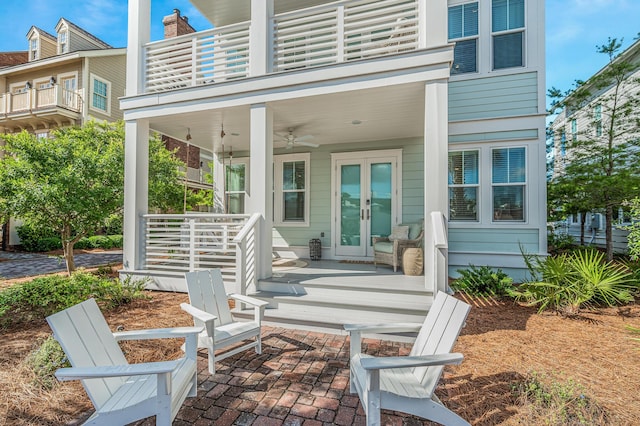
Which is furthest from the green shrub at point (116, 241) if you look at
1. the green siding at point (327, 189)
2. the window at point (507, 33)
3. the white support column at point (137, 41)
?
the window at point (507, 33)

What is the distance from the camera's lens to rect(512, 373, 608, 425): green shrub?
233 cm

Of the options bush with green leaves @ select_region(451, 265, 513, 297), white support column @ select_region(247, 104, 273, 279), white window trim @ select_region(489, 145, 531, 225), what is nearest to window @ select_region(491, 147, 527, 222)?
white window trim @ select_region(489, 145, 531, 225)

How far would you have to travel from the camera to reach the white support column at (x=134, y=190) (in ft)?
19.3

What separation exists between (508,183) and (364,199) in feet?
9.86

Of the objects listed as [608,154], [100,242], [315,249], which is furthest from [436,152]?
[100,242]

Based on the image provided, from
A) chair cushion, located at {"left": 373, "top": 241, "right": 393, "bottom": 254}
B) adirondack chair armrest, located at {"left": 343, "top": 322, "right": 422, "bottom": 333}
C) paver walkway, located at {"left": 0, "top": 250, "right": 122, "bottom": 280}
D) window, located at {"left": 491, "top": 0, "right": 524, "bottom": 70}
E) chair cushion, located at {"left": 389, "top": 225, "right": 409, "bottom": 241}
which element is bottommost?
paver walkway, located at {"left": 0, "top": 250, "right": 122, "bottom": 280}

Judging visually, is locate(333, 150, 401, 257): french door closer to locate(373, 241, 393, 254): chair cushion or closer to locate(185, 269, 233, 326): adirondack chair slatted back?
locate(373, 241, 393, 254): chair cushion

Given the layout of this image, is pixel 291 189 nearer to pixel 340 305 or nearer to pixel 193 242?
pixel 193 242

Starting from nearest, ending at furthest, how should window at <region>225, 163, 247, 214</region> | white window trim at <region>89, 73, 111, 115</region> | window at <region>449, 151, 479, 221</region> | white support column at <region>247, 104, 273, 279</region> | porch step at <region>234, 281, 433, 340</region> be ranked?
porch step at <region>234, 281, 433, 340</region>
white support column at <region>247, 104, 273, 279</region>
window at <region>449, 151, 479, 221</region>
window at <region>225, 163, 247, 214</region>
white window trim at <region>89, 73, 111, 115</region>

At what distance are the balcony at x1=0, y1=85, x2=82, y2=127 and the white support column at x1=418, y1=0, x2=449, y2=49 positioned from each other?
1486 cm

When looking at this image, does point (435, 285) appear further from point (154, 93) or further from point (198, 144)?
point (198, 144)

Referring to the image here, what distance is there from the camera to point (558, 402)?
2486 millimetres

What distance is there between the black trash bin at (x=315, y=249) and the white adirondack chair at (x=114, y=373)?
5.16 m

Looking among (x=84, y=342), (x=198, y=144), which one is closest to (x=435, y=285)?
(x=84, y=342)
